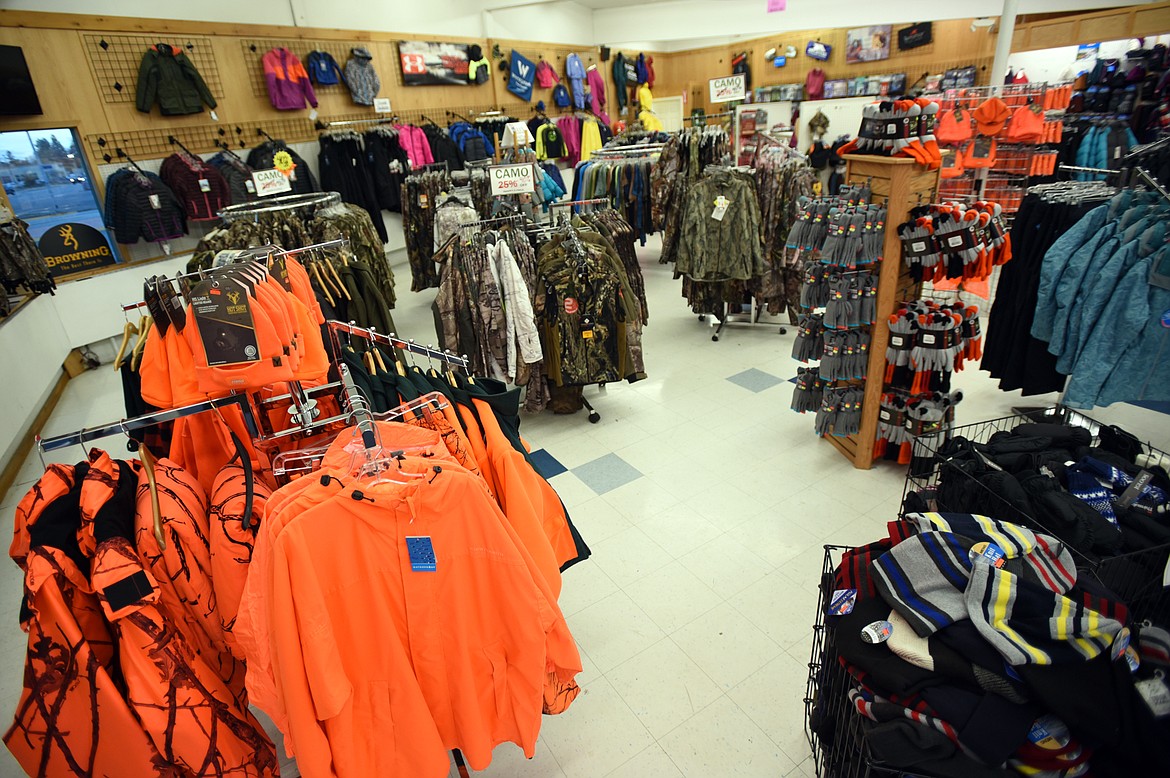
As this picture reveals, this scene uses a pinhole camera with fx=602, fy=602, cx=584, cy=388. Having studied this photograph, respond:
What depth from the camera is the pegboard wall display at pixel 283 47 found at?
6.74 m

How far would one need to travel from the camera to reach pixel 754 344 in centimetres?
522

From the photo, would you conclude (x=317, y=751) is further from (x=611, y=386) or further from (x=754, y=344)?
(x=754, y=344)

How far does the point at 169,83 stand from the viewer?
6.00 m

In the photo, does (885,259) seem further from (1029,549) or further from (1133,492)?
(1029,549)

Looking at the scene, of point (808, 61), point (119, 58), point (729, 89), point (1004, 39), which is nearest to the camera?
point (729, 89)

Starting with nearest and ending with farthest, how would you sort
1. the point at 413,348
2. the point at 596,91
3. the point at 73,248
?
the point at 413,348 → the point at 73,248 → the point at 596,91

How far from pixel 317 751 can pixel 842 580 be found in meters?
1.31

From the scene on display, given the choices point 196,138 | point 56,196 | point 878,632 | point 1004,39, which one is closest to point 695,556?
point 878,632

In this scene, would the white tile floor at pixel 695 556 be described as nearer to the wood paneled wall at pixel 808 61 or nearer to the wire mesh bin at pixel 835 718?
the wire mesh bin at pixel 835 718

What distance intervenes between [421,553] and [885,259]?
264 centimetres

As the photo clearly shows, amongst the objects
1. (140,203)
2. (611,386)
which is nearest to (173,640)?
(611,386)

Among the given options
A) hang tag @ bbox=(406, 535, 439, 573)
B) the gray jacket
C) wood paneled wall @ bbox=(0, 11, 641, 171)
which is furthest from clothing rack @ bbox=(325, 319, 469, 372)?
the gray jacket

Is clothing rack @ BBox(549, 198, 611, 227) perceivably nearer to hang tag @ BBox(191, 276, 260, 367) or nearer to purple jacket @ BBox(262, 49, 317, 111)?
hang tag @ BBox(191, 276, 260, 367)

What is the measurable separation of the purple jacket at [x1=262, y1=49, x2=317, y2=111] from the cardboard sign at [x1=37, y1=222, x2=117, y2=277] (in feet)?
7.96
